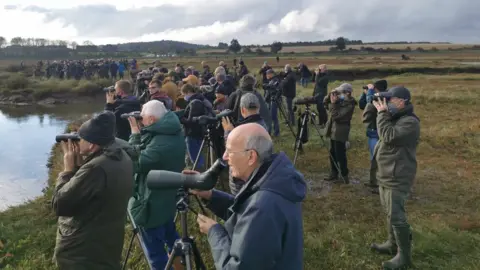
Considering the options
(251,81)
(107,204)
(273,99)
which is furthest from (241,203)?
(273,99)

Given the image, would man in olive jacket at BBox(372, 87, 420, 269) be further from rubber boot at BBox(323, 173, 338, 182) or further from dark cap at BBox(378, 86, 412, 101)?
rubber boot at BBox(323, 173, 338, 182)

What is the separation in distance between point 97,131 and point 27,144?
45.5ft

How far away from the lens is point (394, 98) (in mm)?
4590

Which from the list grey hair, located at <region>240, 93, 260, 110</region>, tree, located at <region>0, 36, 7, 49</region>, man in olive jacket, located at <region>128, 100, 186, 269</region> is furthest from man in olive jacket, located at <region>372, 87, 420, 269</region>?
tree, located at <region>0, 36, 7, 49</region>

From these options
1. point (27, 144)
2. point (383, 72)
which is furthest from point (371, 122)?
point (383, 72)

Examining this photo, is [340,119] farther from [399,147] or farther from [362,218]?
[399,147]

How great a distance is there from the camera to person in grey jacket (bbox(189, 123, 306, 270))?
2.13m

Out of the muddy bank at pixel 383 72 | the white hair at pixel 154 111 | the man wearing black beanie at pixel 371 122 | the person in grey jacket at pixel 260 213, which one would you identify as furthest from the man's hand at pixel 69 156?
the muddy bank at pixel 383 72

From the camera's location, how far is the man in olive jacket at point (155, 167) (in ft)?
13.2

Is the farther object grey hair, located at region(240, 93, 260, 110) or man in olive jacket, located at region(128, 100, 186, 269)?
grey hair, located at region(240, 93, 260, 110)

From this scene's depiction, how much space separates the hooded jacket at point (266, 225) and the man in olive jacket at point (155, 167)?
5.85 feet

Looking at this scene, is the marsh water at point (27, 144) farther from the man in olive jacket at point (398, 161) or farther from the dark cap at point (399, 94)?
the dark cap at point (399, 94)

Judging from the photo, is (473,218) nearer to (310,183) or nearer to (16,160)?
(310,183)

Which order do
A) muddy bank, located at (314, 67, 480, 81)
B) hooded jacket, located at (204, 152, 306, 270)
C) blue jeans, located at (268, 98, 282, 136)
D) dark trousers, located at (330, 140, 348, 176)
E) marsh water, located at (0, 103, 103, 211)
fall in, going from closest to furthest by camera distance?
hooded jacket, located at (204, 152, 306, 270) < dark trousers, located at (330, 140, 348, 176) < marsh water, located at (0, 103, 103, 211) < blue jeans, located at (268, 98, 282, 136) < muddy bank, located at (314, 67, 480, 81)
